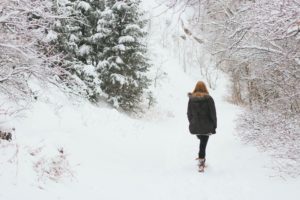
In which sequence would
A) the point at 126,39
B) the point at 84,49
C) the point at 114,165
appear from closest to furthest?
the point at 114,165 → the point at 126,39 → the point at 84,49

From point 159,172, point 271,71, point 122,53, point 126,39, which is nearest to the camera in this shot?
point 159,172

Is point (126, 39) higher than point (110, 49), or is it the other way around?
point (126, 39)

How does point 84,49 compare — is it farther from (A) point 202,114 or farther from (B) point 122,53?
(A) point 202,114

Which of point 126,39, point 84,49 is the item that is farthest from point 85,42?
point 126,39

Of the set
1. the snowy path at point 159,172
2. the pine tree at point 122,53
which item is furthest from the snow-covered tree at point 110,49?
the snowy path at point 159,172

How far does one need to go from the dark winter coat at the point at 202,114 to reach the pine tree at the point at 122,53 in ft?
37.9

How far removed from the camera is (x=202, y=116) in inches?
358

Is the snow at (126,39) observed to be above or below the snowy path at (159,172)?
above

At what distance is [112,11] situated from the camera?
803 inches

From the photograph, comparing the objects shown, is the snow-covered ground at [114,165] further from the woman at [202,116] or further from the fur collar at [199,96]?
the fur collar at [199,96]

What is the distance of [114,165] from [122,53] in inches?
487

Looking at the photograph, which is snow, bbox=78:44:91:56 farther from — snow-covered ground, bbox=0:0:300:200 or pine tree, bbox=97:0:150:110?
snow-covered ground, bbox=0:0:300:200

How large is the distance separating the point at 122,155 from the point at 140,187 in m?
3.19

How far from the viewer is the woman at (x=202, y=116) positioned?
353 inches
